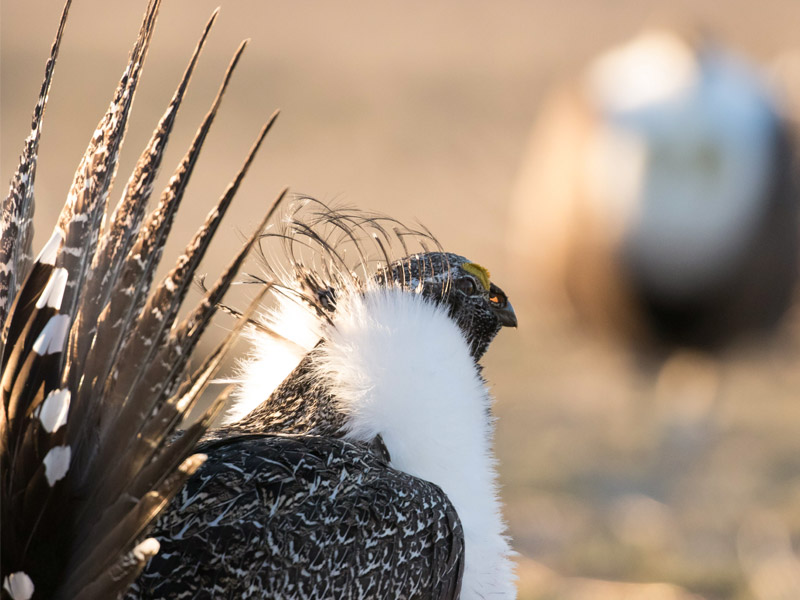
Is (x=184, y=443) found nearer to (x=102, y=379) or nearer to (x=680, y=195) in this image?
(x=102, y=379)

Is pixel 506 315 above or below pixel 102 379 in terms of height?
above

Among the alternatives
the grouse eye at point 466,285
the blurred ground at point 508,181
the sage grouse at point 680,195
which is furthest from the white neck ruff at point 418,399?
the sage grouse at point 680,195

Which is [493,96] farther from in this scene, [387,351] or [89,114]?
[387,351]

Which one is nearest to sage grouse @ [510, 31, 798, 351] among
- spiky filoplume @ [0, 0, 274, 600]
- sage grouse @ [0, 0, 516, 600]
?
sage grouse @ [0, 0, 516, 600]

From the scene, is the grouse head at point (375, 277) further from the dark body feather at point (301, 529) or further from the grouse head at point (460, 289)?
the dark body feather at point (301, 529)

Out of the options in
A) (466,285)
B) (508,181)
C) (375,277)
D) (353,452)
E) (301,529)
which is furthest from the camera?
(508,181)

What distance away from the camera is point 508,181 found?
32.1 feet

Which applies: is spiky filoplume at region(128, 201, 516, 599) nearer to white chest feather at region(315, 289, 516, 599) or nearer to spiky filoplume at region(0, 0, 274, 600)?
white chest feather at region(315, 289, 516, 599)

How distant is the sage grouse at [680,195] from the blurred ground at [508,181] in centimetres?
40

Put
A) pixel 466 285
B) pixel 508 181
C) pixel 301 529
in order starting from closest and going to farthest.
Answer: pixel 301 529 < pixel 466 285 < pixel 508 181

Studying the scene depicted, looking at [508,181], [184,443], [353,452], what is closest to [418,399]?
[353,452]

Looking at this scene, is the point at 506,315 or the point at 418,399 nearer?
the point at 418,399

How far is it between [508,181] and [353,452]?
8.14 m

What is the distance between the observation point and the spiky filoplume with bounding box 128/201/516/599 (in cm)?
160
